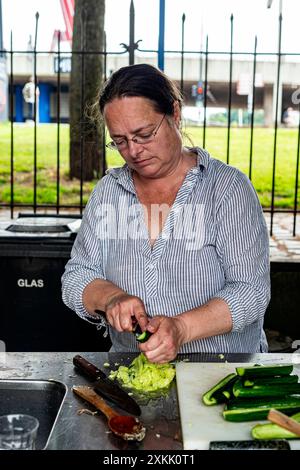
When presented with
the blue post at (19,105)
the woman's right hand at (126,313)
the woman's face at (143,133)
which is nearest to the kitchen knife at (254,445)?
the woman's right hand at (126,313)

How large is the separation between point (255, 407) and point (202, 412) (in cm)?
18

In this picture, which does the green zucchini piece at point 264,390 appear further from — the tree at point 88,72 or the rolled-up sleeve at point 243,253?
the tree at point 88,72

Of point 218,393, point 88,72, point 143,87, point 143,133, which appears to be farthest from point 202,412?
point 88,72

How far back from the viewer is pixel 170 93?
2.79 meters

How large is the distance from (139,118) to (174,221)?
49 cm

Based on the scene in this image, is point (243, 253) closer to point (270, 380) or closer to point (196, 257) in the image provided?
point (196, 257)

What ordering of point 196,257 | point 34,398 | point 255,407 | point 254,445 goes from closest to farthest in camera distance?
point 254,445, point 255,407, point 34,398, point 196,257

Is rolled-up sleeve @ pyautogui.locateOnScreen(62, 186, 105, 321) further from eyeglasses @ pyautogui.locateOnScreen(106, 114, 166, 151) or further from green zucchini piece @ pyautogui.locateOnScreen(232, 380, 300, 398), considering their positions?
green zucchini piece @ pyautogui.locateOnScreen(232, 380, 300, 398)

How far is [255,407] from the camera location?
1.99 metres

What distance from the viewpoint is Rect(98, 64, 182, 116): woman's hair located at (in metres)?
2.69

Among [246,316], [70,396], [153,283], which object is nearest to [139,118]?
[153,283]

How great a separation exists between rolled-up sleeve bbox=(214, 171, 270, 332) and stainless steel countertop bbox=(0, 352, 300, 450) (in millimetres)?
204

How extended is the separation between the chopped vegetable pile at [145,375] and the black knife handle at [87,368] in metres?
0.05

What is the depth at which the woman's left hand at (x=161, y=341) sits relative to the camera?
2.26 m
